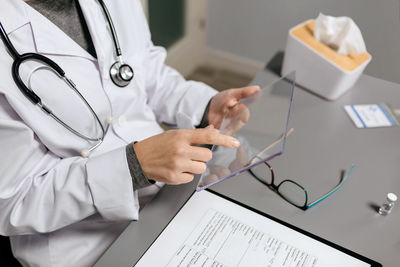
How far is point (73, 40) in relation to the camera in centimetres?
84

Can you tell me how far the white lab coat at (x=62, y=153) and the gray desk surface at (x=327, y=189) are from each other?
0.05m

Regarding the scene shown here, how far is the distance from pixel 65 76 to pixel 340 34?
0.85m

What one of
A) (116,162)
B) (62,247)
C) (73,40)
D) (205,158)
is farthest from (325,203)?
(73,40)

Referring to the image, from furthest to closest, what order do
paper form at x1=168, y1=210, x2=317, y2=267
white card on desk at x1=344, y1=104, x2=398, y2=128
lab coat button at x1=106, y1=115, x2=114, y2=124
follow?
white card on desk at x1=344, y1=104, x2=398, y2=128
lab coat button at x1=106, y1=115, x2=114, y2=124
paper form at x1=168, y1=210, x2=317, y2=267

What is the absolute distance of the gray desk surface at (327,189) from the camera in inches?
26.6

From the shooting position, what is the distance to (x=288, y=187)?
2.58 feet

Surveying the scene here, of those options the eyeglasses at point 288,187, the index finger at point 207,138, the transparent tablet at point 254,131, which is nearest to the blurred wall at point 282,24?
the transparent tablet at point 254,131

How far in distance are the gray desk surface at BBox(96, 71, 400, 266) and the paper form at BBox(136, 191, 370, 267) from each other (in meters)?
0.03

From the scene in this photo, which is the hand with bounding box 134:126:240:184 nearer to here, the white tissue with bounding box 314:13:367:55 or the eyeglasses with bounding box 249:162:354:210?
the eyeglasses with bounding box 249:162:354:210

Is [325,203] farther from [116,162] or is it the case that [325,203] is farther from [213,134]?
[116,162]

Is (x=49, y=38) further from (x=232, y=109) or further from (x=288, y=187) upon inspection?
(x=288, y=187)

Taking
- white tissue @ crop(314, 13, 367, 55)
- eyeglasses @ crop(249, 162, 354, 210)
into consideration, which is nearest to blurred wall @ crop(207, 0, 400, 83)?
white tissue @ crop(314, 13, 367, 55)

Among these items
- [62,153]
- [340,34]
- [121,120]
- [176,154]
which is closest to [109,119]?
[121,120]

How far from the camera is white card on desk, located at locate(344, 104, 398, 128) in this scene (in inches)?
37.8
